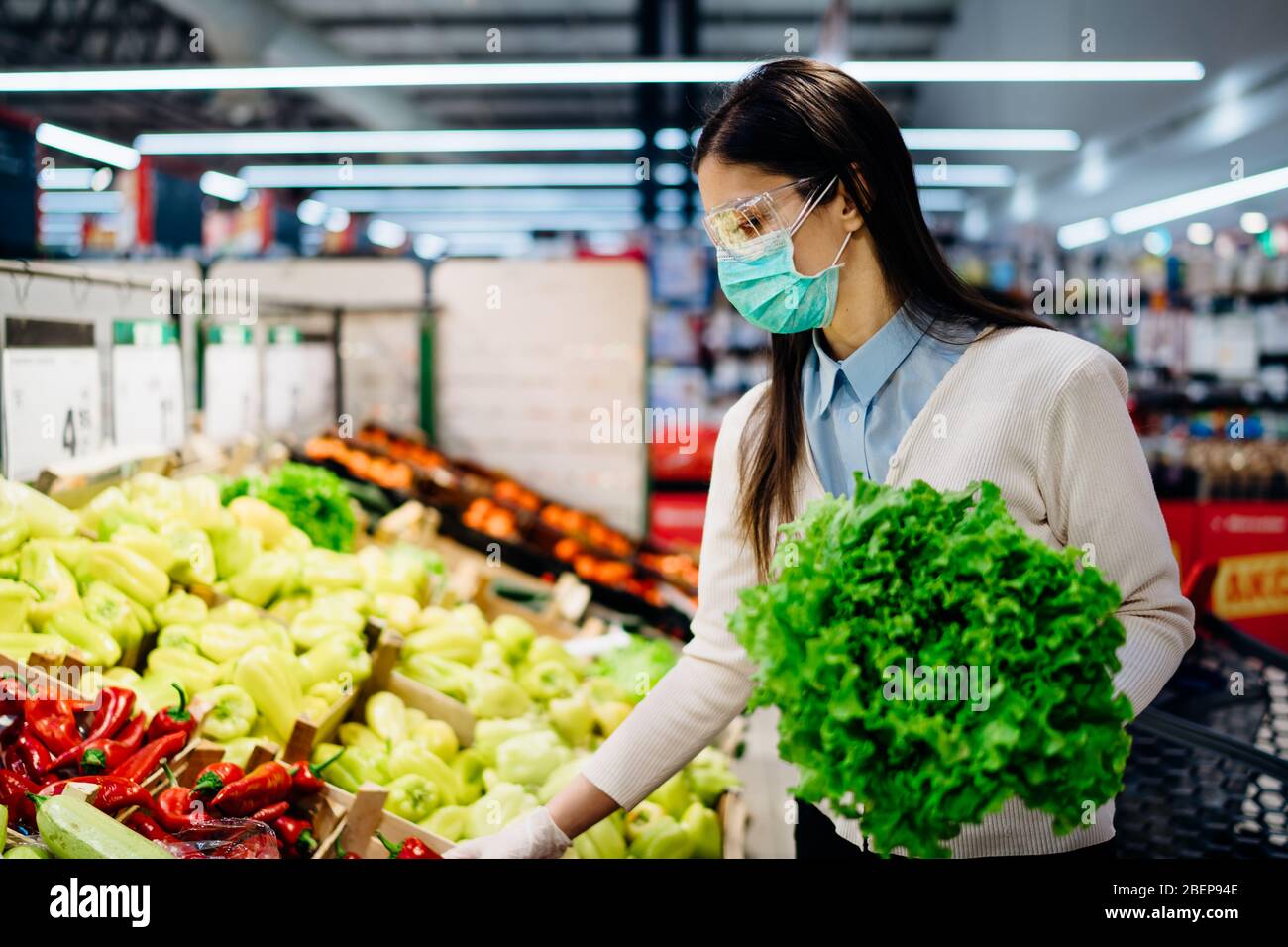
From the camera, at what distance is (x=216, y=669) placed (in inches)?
90.0

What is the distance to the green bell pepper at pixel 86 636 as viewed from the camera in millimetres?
2125

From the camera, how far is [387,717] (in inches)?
96.0

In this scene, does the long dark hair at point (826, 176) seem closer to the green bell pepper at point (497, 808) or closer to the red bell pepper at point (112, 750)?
the green bell pepper at point (497, 808)

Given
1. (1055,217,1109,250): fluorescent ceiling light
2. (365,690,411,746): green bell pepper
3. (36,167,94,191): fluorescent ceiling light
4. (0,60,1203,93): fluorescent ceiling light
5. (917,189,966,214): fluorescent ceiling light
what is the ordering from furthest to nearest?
(917,189,966,214): fluorescent ceiling light < (36,167,94,191): fluorescent ceiling light < (1055,217,1109,250): fluorescent ceiling light < (0,60,1203,93): fluorescent ceiling light < (365,690,411,746): green bell pepper

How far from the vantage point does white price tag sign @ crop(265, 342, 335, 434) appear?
4.55 m

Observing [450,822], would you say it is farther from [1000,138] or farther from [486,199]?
[486,199]

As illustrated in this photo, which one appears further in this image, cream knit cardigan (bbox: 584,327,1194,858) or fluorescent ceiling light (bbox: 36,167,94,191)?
fluorescent ceiling light (bbox: 36,167,94,191)

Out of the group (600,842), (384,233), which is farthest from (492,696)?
(384,233)

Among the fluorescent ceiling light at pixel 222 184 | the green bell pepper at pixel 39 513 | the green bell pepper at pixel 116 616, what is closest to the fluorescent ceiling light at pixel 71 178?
the fluorescent ceiling light at pixel 222 184

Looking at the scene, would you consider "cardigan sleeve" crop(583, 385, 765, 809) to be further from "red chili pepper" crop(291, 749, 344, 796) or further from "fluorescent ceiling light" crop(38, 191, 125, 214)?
"fluorescent ceiling light" crop(38, 191, 125, 214)

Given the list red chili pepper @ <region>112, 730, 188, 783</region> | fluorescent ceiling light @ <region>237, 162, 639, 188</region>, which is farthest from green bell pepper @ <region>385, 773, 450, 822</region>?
fluorescent ceiling light @ <region>237, 162, 639, 188</region>

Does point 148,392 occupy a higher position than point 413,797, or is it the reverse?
point 148,392

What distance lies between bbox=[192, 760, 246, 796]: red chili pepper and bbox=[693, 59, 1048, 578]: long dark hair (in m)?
1.00

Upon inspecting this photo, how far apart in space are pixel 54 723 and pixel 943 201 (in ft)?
57.1
